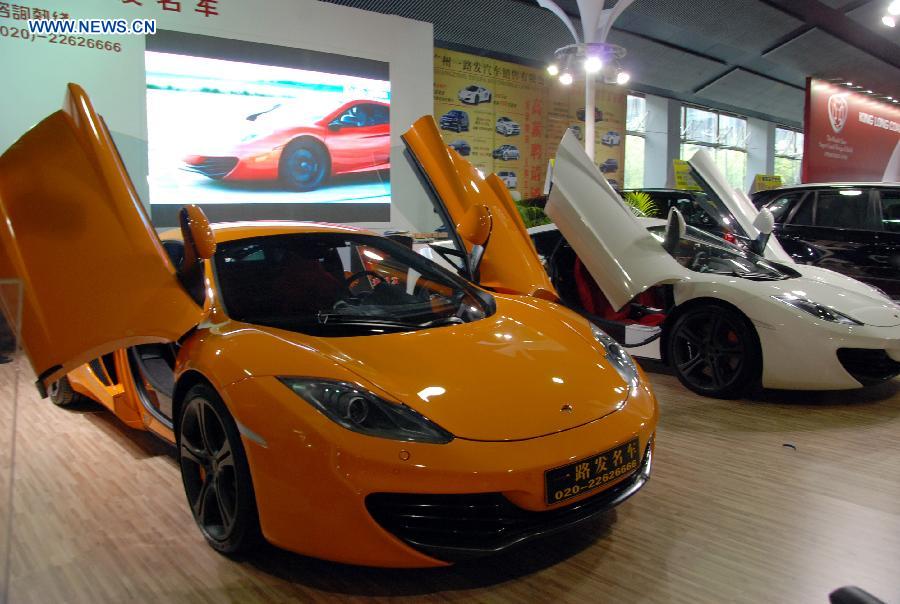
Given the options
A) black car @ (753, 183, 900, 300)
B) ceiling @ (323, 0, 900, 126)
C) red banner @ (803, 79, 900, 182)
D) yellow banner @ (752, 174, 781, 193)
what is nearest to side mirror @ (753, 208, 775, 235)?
black car @ (753, 183, 900, 300)

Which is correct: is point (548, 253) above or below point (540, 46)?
below

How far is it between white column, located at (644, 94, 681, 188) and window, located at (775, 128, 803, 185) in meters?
6.74

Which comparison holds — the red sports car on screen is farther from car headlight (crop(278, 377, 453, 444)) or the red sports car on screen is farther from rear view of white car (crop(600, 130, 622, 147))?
rear view of white car (crop(600, 130, 622, 147))

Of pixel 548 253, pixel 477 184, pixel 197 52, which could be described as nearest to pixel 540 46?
pixel 197 52

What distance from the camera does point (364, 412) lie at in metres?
1.80

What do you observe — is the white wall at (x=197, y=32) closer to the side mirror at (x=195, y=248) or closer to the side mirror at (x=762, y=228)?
the side mirror at (x=195, y=248)

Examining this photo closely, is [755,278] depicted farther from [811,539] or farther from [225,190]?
[225,190]

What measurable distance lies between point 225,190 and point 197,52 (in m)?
1.44

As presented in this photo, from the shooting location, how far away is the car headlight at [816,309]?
361cm

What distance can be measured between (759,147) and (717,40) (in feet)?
23.5

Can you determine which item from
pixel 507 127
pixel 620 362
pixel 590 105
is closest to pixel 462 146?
pixel 507 127

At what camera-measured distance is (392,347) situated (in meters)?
2.12

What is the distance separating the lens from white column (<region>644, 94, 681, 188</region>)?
1579 cm

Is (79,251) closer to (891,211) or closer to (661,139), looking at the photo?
(891,211)
